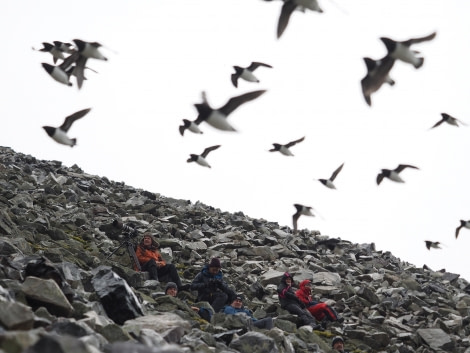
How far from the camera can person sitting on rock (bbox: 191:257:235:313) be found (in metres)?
13.2

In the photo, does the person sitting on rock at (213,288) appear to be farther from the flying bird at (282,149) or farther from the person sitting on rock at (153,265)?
the flying bird at (282,149)

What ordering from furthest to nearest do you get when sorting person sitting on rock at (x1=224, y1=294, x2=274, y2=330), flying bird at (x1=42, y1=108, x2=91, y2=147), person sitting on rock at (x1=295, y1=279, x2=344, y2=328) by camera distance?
person sitting on rock at (x1=295, y1=279, x2=344, y2=328) < flying bird at (x1=42, y1=108, x2=91, y2=147) < person sitting on rock at (x1=224, y1=294, x2=274, y2=330)

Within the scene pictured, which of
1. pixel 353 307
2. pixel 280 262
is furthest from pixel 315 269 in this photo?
pixel 353 307

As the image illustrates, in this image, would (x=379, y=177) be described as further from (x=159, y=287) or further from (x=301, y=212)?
(x=159, y=287)

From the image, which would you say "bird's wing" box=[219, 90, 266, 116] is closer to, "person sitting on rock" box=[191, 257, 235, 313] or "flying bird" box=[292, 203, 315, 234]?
"person sitting on rock" box=[191, 257, 235, 313]

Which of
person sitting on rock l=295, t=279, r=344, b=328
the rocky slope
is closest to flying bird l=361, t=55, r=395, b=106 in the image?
the rocky slope

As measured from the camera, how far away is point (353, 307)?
15.5 metres

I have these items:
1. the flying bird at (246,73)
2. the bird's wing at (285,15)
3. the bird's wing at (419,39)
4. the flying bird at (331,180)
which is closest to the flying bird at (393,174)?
the flying bird at (331,180)

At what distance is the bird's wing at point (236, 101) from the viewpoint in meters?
9.67

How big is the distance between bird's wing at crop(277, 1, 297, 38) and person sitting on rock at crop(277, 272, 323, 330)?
5.84 m

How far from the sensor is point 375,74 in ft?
33.7

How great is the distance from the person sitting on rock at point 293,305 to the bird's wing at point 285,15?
584cm

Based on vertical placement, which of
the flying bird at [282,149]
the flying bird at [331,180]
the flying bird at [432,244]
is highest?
the flying bird at [282,149]

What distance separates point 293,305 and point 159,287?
2.90 metres
